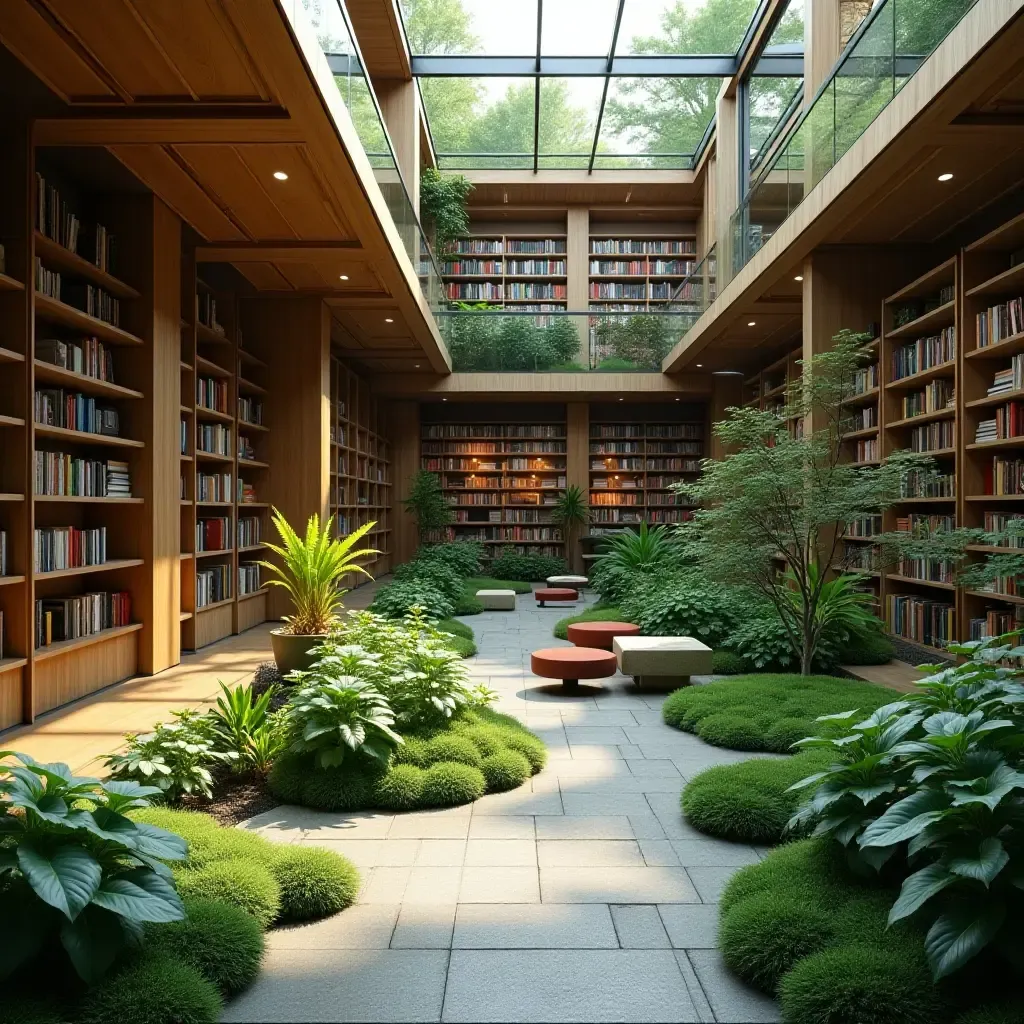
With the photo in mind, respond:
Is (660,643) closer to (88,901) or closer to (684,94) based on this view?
(88,901)

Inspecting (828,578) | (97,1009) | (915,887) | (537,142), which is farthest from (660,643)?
(537,142)

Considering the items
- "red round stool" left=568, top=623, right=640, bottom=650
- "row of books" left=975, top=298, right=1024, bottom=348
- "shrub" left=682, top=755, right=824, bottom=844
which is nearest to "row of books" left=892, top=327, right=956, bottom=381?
"row of books" left=975, top=298, right=1024, bottom=348

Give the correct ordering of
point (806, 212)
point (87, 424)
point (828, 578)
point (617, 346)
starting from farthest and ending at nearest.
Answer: point (617, 346)
point (828, 578)
point (806, 212)
point (87, 424)

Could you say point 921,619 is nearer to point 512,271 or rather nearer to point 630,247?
point 630,247

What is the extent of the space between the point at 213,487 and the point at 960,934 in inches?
287

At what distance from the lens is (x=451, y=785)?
12.8ft

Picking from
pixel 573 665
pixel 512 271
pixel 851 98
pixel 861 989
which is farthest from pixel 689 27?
pixel 861 989

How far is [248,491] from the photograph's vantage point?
9.30 metres

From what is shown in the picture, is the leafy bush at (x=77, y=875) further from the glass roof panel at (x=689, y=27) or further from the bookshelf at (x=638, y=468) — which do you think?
the bookshelf at (x=638, y=468)

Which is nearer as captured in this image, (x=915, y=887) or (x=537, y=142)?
(x=915, y=887)

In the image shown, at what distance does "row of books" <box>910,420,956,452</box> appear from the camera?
7298 mm

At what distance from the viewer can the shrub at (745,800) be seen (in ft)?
11.3

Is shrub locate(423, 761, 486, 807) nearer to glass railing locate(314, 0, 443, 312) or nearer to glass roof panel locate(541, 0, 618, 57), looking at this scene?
glass railing locate(314, 0, 443, 312)

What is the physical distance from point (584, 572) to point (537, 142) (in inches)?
297
